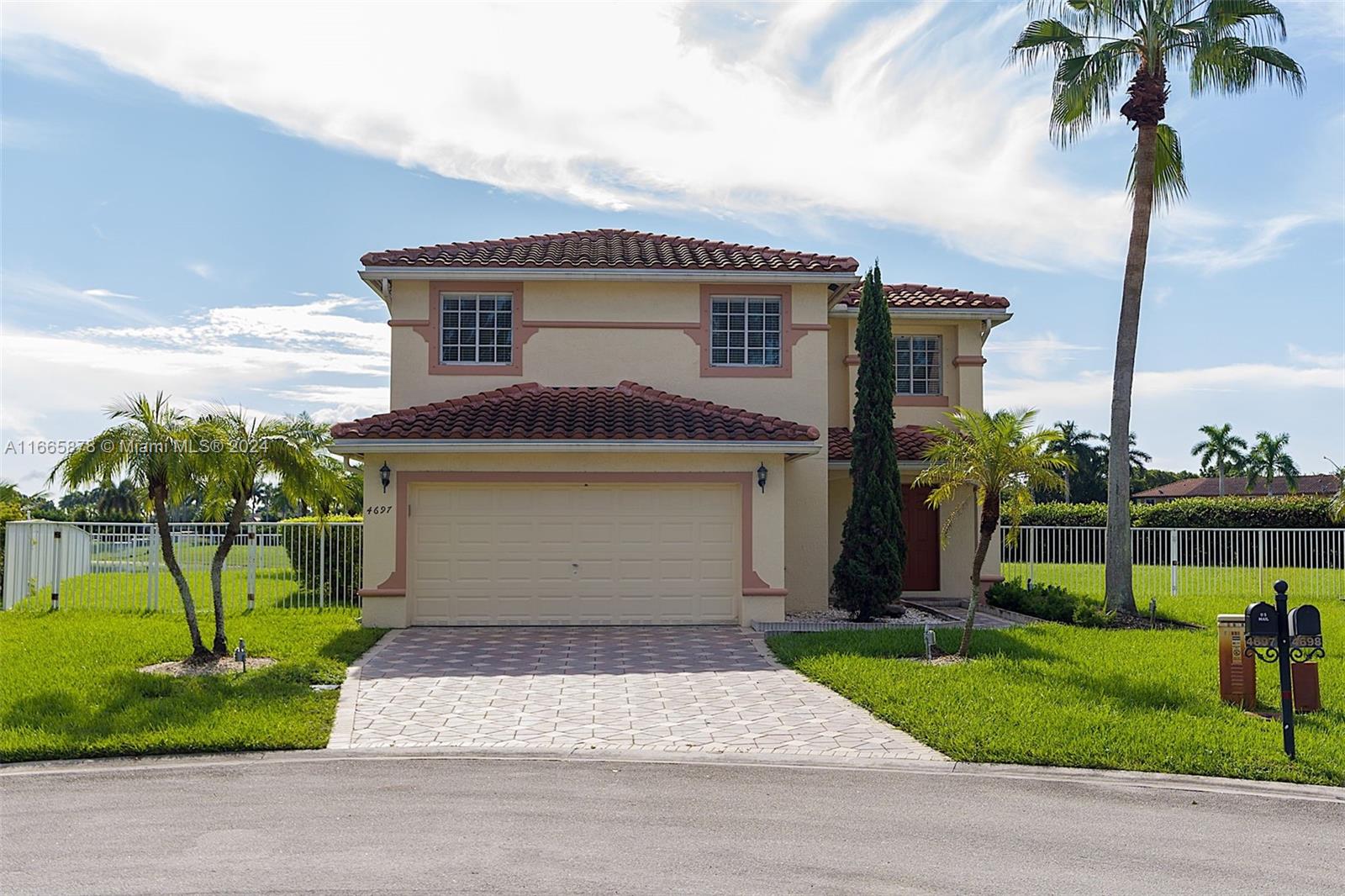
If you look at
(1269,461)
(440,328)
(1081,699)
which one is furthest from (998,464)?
(1269,461)

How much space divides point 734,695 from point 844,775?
3.25 m

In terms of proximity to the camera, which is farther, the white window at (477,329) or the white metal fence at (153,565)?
the white window at (477,329)

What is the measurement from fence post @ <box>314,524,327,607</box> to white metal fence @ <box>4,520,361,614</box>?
0.07 ft

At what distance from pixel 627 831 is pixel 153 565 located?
48.1 ft

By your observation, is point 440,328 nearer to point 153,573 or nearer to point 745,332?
point 745,332

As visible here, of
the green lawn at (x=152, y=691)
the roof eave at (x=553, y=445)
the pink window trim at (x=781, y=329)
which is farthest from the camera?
the pink window trim at (x=781, y=329)

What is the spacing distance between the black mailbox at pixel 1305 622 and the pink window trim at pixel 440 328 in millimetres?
12667

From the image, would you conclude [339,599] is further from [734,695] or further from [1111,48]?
[1111,48]

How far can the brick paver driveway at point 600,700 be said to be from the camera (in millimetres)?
9727

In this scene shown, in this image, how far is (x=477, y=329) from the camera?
63.1 ft

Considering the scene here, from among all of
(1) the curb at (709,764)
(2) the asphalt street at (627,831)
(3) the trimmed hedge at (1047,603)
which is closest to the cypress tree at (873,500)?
(3) the trimmed hedge at (1047,603)

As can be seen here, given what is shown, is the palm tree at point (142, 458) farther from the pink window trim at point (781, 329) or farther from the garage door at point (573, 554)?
the pink window trim at point (781, 329)

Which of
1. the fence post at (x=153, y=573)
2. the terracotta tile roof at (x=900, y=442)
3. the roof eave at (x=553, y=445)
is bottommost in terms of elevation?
the fence post at (x=153, y=573)

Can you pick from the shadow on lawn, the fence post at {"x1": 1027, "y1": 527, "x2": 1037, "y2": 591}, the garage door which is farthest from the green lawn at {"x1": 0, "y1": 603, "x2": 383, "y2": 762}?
the fence post at {"x1": 1027, "y1": 527, "x2": 1037, "y2": 591}
